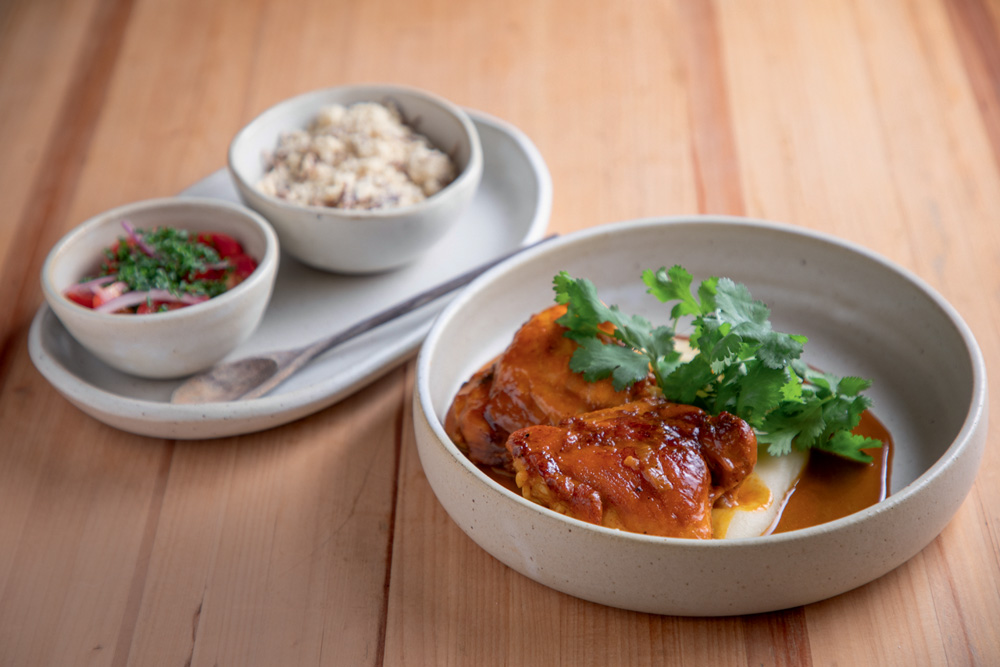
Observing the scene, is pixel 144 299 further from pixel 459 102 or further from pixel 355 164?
pixel 459 102

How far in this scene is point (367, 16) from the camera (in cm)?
350

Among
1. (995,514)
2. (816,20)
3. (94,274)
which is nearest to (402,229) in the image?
(94,274)

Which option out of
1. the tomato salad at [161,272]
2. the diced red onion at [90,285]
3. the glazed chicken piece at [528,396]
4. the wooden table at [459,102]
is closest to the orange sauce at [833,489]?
the wooden table at [459,102]

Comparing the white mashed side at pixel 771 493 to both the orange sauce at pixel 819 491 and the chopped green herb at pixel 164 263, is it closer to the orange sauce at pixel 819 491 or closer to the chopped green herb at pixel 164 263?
the orange sauce at pixel 819 491

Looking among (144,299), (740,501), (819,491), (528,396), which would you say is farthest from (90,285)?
(819,491)

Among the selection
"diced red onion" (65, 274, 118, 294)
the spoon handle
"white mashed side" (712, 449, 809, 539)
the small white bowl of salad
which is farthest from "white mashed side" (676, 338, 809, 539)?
"diced red onion" (65, 274, 118, 294)

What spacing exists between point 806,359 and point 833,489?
430 millimetres

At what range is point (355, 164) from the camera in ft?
7.66

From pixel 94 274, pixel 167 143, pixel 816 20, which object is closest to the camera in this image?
pixel 94 274

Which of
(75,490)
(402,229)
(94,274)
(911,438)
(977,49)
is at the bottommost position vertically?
(75,490)

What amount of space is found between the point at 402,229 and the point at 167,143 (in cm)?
119

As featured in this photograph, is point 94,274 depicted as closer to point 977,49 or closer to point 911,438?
point 911,438

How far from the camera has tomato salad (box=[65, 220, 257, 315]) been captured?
2016mm

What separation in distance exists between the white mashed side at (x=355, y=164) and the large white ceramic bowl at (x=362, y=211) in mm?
51
